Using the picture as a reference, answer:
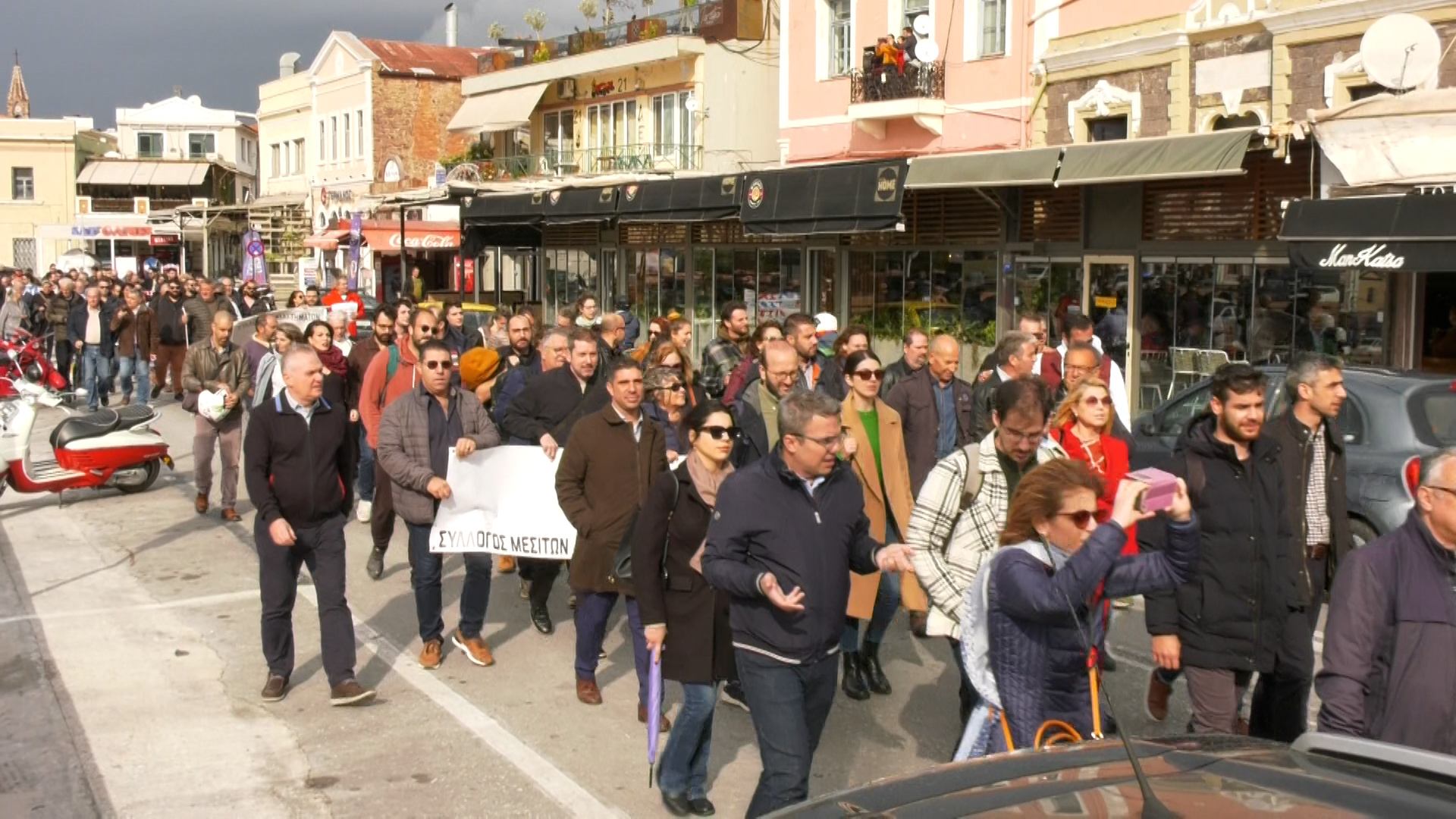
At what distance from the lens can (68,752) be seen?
6754mm

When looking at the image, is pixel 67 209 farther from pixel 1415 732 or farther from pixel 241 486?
Result: pixel 1415 732

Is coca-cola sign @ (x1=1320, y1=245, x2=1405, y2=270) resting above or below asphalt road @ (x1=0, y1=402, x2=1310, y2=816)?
above

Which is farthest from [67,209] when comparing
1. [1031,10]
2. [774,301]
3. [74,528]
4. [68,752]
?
[68,752]

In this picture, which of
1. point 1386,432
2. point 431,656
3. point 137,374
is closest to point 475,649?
point 431,656

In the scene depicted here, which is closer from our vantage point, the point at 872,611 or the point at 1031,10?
the point at 872,611

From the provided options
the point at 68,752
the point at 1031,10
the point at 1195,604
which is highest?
the point at 1031,10

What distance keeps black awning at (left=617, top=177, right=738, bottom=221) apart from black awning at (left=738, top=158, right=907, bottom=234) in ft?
1.58

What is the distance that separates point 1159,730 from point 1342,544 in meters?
1.32

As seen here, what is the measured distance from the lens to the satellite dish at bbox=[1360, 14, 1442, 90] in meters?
15.0

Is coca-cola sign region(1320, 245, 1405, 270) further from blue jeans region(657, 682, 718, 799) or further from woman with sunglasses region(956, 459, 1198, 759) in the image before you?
woman with sunglasses region(956, 459, 1198, 759)

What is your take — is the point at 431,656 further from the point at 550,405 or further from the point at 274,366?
the point at 274,366

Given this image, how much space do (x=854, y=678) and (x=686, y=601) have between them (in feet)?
6.97

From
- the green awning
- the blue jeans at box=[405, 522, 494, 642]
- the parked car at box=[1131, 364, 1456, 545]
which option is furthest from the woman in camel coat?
the green awning

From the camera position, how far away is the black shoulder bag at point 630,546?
5.92 m
